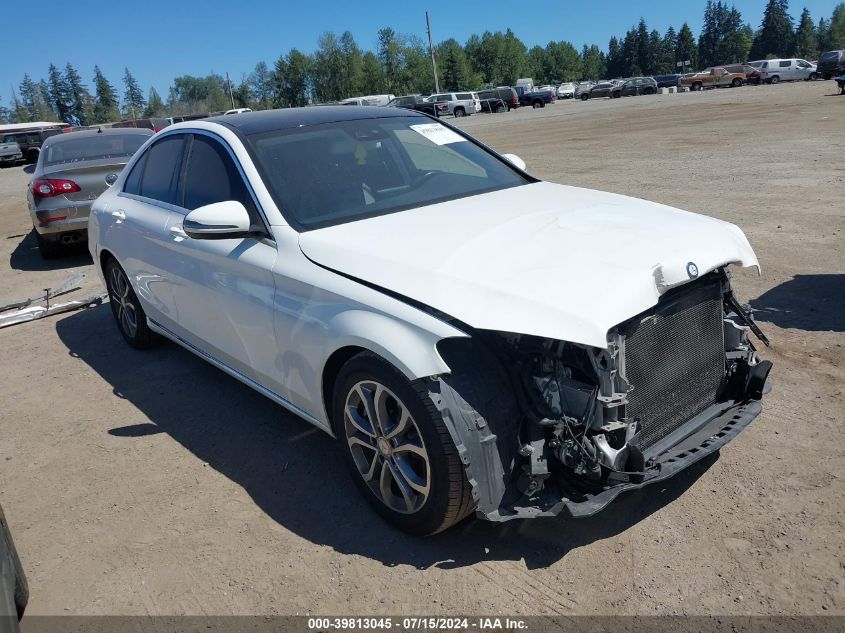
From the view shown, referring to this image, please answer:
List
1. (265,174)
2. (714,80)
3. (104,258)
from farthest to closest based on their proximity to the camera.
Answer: (714,80) < (104,258) < (265,174)

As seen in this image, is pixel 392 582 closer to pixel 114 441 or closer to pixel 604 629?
pixel 604 629

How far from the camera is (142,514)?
11.7 feet

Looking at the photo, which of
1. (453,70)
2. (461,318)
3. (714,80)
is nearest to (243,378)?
(461,318)

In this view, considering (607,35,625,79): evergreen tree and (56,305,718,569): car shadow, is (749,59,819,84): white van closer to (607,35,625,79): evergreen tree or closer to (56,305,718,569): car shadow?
(56,305,718,569): car shadow

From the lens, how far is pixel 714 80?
194 ft

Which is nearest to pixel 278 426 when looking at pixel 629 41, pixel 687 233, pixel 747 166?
pixel 687 233

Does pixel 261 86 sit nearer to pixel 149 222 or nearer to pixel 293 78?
pixel 293 78

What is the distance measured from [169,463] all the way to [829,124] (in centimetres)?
1904

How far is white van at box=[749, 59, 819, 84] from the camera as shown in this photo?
5473 centimetres

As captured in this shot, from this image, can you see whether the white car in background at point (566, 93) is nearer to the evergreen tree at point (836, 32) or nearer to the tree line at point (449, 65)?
the tree line at point (449, 65)

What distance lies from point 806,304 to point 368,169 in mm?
3599

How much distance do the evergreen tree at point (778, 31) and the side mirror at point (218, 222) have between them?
15123 cm

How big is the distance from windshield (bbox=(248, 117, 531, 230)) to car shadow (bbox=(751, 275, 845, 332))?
7.54 ft

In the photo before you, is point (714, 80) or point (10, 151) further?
point (714, 80)
